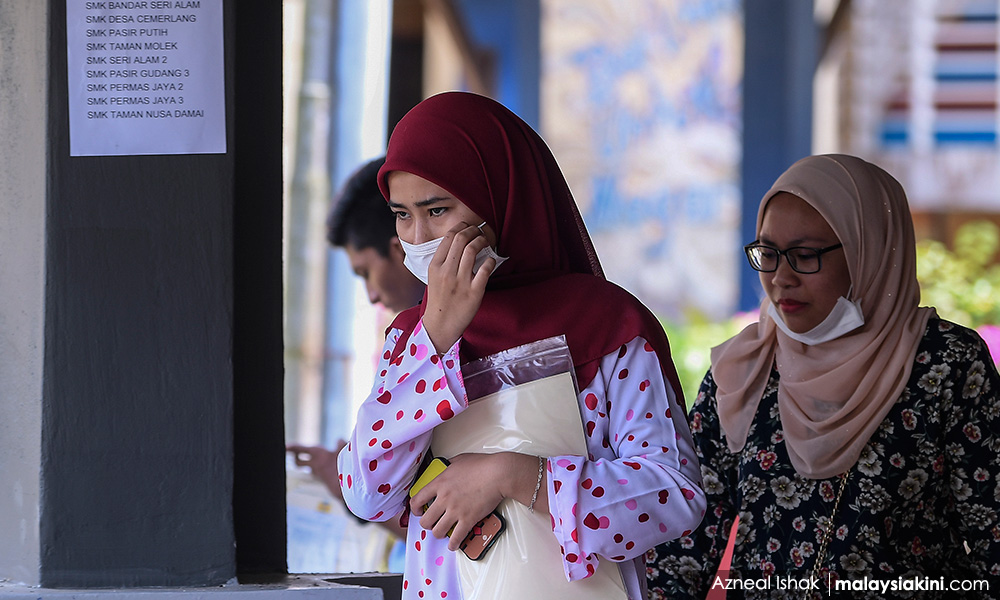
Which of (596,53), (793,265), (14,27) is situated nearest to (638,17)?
(596,53)

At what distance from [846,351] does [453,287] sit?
3.95 ft

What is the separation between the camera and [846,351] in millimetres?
2211

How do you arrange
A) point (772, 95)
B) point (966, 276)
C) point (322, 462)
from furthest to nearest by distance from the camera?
point (772, 95), point (966, 276), point (322, 462)

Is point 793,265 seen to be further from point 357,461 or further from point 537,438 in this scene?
point 357,461

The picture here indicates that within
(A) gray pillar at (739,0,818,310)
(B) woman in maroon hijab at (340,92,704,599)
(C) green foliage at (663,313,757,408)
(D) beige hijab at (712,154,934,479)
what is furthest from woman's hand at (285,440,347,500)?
(A) gray pillar at (739,0,818,310)

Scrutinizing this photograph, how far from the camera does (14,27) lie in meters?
1.64

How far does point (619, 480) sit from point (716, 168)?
6195 millimetres

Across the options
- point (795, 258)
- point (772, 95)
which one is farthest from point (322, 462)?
point (772, 95)

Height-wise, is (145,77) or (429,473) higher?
(145,77)

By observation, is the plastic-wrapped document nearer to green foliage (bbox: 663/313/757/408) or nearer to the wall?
the wall

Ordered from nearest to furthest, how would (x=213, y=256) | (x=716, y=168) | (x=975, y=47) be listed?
(x=213, y=256)
(x=716, y=168)
(x=975, y=47)

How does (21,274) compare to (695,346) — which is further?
(695,346)

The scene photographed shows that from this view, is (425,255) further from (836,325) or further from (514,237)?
(836,325)

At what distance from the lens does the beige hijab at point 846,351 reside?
6.79ft
